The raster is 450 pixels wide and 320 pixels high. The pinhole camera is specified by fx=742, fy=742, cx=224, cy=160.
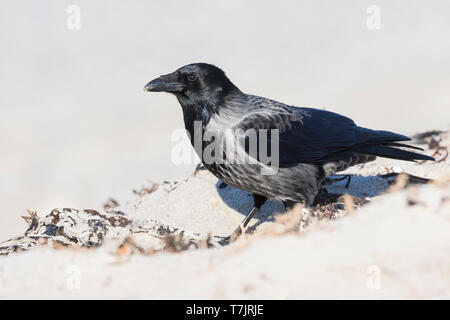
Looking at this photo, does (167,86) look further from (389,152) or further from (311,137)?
(389,152)

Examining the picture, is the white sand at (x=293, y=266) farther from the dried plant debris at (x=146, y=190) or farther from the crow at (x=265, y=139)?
the dried plant debris at (x=146, y=190)

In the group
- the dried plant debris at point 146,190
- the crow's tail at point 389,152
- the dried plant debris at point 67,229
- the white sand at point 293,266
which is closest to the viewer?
the white sand at point 293,266

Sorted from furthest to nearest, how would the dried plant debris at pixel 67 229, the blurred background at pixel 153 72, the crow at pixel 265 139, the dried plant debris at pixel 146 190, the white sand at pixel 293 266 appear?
the blurred background at pixel 153 72, the dried plant debris at pixel 146 190, the crow at pixel 265 139, the dried plant debris at pixel 67 229, the white sand at pixel 293 266

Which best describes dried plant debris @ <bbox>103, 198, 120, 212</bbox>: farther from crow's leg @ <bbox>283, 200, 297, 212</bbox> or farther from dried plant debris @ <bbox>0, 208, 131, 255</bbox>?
crow's leg @ <bbox>283, 200, 297, 212</bbox>

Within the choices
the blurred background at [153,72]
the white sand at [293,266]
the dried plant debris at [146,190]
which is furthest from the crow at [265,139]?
the blurred background at [153,72]

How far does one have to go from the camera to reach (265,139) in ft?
17.3

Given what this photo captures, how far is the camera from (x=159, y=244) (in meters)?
4.84

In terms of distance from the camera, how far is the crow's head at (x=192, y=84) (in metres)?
5.36

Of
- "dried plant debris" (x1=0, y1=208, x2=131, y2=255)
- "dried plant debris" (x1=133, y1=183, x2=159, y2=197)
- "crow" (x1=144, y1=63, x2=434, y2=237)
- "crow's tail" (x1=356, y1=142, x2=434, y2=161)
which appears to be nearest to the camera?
"dried plant debris" (x1=0, y1=208, x2=131, y2=255)

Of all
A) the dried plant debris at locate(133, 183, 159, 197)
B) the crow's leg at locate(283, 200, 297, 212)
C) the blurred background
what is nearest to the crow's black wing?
the crow's leg at locate(283, 200, 297, 212)

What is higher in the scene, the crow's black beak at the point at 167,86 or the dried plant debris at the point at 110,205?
the crow's black beak at the point at 167,86

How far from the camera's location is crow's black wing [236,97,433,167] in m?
5.33

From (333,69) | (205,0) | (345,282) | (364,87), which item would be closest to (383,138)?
(345,282)

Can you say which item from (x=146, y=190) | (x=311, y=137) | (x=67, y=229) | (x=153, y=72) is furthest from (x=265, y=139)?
(x=153, y=72)
